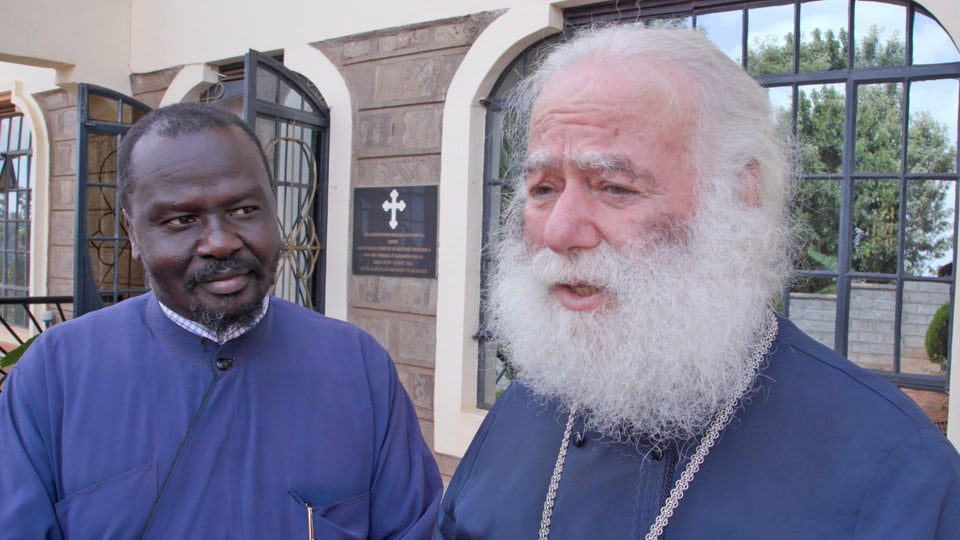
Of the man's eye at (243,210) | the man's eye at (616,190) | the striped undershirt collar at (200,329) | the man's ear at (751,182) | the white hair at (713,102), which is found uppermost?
the white hair at (713,102)

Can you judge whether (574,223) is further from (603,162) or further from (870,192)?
(870,192)

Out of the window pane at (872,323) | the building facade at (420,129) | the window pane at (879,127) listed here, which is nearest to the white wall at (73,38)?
the building facade at (420,129)

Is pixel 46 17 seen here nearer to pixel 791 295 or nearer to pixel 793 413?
pixel 791 295

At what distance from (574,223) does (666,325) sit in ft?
0.83

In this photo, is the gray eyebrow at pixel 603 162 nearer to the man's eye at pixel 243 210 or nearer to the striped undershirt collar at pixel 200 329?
the man's eye at pixel 243 210

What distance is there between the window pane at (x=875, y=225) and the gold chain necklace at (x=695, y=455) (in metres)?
2.57

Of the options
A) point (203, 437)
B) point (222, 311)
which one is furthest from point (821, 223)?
point (203, 437)

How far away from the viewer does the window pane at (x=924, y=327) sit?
3.45m

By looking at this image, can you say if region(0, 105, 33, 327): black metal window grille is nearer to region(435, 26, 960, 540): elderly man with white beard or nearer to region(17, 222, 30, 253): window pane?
region(17, 222, 30, 253): window pane

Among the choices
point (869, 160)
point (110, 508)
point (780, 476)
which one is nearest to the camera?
point (780, 476)

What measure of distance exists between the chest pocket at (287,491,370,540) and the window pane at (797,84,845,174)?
2903 mm

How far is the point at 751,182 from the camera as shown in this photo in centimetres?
138

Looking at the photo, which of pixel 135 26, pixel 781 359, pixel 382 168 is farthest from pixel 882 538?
pixel 135 26

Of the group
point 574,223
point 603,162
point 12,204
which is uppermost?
point 12,204
